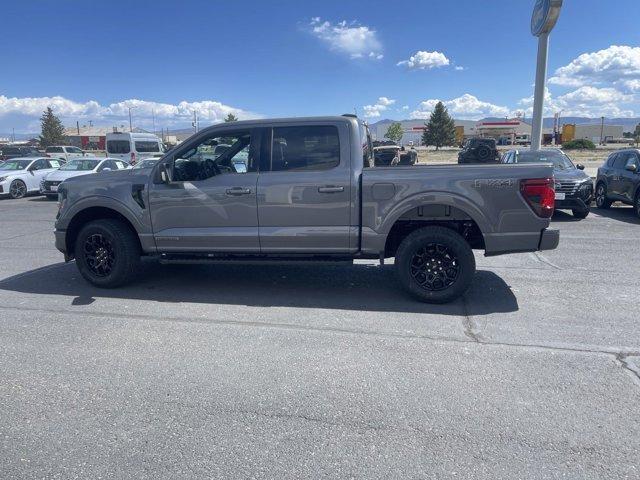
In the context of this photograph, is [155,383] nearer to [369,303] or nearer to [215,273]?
[369,303]

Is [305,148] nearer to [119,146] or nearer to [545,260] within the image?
[545,260]

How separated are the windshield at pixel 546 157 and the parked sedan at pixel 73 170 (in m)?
13.1

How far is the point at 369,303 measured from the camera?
5.45 metres

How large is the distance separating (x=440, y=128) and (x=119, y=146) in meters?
58.7

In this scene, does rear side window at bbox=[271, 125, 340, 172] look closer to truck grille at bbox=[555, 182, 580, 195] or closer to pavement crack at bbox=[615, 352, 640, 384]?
pavement crack at bbox=[615, 352, 640, 384]

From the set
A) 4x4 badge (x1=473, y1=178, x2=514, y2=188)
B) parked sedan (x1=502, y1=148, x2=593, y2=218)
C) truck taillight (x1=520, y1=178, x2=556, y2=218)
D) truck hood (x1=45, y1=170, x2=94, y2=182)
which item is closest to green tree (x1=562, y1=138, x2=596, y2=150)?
parked sedan (x1=502, y1=148, x2=593, y2=218)

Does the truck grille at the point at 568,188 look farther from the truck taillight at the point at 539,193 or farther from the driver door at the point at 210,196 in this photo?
the driver door at the point at 210,196

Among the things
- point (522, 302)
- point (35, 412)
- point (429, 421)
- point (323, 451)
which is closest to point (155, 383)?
point (35, 412)

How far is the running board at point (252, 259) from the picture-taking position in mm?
5469

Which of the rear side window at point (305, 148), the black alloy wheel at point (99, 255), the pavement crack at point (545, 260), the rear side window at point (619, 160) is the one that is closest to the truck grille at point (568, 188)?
the rear side window at point (619, 160)

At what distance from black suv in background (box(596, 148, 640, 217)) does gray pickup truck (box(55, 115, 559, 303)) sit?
8.30 m

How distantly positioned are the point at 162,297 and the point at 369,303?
2438mm

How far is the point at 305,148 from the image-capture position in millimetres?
5445

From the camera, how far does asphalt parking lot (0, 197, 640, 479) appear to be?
2.79 meters
